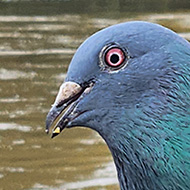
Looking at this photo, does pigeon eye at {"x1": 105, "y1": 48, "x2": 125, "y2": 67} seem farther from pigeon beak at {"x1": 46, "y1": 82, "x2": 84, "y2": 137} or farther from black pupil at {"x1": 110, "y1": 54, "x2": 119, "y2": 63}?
pigeon beak at {"x1": 46, "y1": 82, "x2": 84, "y2": 137}

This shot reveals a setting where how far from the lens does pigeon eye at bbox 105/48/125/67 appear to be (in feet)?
6.95

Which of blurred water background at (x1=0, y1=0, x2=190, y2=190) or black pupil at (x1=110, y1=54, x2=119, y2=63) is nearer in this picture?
black pupil at (x1=110, y1=54, x2=119, y2=63)

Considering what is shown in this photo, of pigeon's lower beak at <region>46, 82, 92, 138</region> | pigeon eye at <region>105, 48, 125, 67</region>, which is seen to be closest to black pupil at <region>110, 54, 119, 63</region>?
pigeon eye at <region>105, 48, 125, 67</region>

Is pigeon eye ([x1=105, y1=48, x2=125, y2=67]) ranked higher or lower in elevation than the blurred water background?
higher

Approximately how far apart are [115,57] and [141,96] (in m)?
0.16

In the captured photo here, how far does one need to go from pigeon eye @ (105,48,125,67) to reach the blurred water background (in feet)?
10.7

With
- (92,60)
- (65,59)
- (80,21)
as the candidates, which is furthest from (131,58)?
(80,21)

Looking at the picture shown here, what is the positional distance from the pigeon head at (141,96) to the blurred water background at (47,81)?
3.18 meters

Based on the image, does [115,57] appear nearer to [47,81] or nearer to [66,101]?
[66,101]

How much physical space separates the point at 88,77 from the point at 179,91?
0.32 metres

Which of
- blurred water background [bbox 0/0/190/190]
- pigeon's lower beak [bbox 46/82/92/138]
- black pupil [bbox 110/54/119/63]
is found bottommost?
blurred water background [bbox 0/0/190/190]

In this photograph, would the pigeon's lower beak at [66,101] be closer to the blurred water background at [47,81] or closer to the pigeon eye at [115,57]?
the pigeon eye at [115,57]

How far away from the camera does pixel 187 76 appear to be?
210 cm

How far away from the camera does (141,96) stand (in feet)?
6.95
